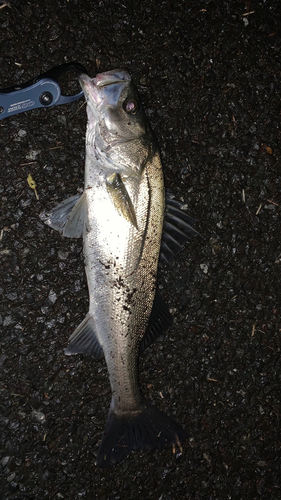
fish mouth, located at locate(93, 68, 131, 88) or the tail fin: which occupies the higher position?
fish mouth, located at locate(93, 68, 131, 88)

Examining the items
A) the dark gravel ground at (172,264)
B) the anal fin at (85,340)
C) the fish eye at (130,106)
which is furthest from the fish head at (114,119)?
the anal fin at (85,340)

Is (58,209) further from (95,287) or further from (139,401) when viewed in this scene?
(139,401)

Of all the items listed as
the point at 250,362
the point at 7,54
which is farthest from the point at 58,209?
the point at 250,362

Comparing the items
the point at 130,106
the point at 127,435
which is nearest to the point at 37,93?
the point at 130,106

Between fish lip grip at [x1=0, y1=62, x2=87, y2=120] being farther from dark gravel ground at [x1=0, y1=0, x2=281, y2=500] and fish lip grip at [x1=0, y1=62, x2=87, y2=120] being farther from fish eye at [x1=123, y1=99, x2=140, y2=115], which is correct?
fish eye at [x1=123, y1=99, x2=140, y2=115]

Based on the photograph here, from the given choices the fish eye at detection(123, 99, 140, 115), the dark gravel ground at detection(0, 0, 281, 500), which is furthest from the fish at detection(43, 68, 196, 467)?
the dark gravel ground at detection(0, 0, 281, 500)

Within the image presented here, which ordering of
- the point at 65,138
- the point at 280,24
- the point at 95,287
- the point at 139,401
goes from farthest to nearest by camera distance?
the point at 280,24, the point at 65,138, the point at 139,401, the point at 95,287
